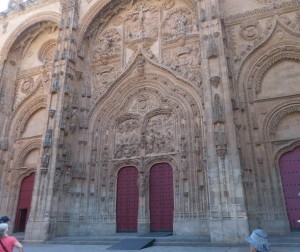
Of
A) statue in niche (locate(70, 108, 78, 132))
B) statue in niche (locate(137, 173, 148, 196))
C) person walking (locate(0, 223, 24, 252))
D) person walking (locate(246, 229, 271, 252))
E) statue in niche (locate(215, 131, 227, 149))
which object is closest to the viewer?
person walking (locate(246, 229, 271, 252))

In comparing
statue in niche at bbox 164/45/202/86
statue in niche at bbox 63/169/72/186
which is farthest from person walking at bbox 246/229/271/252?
statue in niche at bbox 63/169/72/186

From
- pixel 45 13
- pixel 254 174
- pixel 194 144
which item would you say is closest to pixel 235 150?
pixel 254 174

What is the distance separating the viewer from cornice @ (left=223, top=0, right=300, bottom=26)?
42.3 feet

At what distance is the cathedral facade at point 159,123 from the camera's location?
36.6 feet

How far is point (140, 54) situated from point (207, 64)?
464 cm

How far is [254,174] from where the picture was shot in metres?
11.4

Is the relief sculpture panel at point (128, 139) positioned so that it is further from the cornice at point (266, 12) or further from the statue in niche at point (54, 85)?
the cornice at point (266, 12)

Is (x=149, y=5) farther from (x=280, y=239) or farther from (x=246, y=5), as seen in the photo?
(x=280, y=239)

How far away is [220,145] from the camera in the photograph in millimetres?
10641

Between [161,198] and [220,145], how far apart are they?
4.11 metres

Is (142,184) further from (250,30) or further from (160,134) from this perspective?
(250,30)

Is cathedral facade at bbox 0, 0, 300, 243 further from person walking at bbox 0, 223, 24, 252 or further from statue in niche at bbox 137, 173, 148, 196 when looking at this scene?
person walking at bbox 0, 223, 24, 252

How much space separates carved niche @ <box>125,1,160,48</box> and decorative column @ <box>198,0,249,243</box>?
143 inches

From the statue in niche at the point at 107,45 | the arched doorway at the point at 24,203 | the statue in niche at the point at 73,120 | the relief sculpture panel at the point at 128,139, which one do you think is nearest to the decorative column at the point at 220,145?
the relief sculpture panel at the point at 128,139
